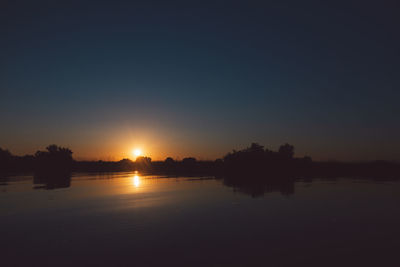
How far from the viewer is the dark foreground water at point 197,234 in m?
19.5

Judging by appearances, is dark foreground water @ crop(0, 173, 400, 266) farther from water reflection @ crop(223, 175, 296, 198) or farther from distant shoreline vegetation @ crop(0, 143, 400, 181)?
distant shoreline vegetation @ crop(0, 143, 400, 181)

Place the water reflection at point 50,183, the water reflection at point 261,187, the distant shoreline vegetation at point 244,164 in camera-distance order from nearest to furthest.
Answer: the water reflection at point 261,187
the water reflection at point 50,183
the distant shoreline vegetation at point 244,164

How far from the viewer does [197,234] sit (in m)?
25.7

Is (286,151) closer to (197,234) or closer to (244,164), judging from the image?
(244,164)

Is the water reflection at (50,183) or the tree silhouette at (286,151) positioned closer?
the water reflection at (50,183)

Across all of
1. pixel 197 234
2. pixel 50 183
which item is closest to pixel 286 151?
pixel 50 183

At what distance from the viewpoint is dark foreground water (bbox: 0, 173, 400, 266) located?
1950 cm

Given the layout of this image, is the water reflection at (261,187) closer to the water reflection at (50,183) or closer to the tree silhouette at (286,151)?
the water reflection at (50,183)

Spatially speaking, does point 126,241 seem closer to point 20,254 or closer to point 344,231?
point 20,254

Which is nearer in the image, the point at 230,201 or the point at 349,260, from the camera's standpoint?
the point at 349,260

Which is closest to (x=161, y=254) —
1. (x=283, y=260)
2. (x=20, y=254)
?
(x=283, y=260)

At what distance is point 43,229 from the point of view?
2719cm

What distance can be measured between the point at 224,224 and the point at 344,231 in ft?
36.0

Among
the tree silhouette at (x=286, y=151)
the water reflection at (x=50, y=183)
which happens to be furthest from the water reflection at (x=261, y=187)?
the tree silhouette at (x=286, y=151)
